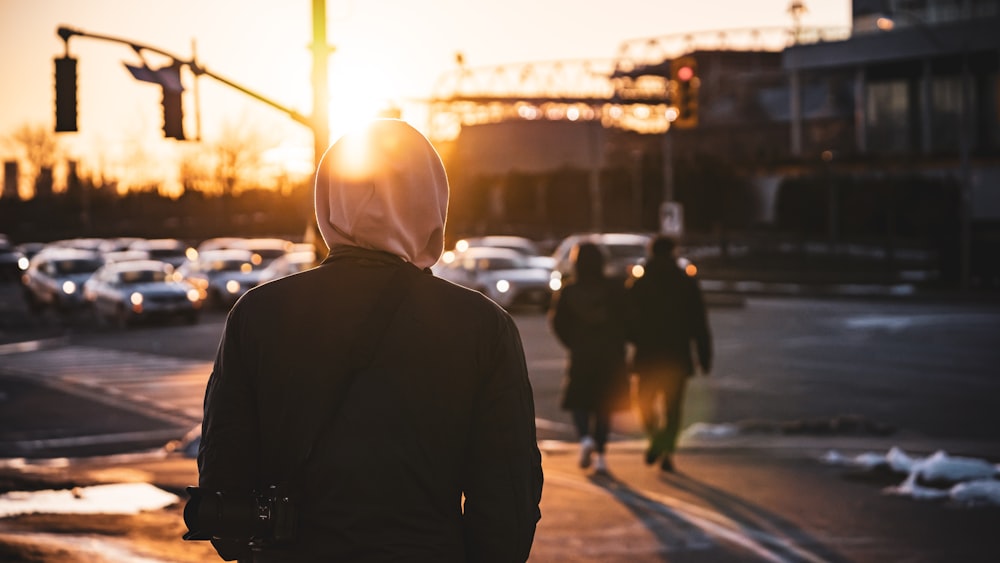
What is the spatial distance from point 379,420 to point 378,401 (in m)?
0.04

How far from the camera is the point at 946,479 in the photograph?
1044cm

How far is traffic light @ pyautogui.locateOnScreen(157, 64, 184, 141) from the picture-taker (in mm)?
20609

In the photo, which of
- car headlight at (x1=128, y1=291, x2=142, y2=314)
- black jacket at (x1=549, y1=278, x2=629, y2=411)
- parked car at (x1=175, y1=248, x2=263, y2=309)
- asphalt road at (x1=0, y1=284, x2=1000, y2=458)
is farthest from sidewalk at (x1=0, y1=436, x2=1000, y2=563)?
parked car at (x1=175, y1=248, x2=263, y2=309)

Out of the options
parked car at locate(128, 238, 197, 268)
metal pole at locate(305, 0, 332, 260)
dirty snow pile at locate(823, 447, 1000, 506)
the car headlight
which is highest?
metal pole at locate(305, 0, 332, 260)

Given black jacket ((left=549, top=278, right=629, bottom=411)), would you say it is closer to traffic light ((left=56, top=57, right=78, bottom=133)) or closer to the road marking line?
the road marking line

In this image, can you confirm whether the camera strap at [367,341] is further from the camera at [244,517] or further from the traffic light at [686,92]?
the traffic light at [686,92]

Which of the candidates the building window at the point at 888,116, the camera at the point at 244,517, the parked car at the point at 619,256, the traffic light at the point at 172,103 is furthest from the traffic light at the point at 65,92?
the building window at the point at 888,116

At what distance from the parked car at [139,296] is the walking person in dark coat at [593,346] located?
23948 millimetres

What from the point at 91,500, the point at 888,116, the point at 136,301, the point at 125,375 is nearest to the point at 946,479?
the point at 91,500

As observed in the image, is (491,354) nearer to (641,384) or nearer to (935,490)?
(935,490)

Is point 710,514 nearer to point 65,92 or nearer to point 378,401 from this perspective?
point 378,401

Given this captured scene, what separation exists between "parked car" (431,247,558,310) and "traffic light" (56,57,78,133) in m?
13.9

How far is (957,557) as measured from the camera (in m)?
8.13

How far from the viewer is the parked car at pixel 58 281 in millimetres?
39188
